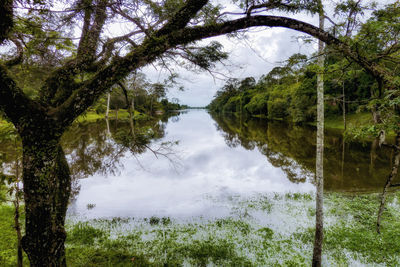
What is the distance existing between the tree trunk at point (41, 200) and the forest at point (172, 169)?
2cm

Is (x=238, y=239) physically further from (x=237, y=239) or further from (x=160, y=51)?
(x=160, y=51)

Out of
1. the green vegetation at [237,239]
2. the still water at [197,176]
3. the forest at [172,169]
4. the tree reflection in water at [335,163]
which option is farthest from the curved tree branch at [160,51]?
the tree reflection in water at [335,163]

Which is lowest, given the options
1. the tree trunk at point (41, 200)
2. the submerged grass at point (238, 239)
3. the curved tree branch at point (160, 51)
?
the submerged grass at point (238, 239)

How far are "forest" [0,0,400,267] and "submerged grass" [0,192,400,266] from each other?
0.05 meters

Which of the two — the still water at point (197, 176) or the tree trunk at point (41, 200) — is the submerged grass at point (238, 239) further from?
the tree trunk at point (41, 200)

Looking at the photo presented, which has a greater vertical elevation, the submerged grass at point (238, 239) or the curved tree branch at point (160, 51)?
the curved tree branch at point (160, 51)

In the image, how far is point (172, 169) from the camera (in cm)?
1602

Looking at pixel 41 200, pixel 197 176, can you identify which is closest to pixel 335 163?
pixel 197 176

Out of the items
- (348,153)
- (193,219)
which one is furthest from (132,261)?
(348,153)

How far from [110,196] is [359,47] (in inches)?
455

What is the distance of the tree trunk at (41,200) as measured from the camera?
2736mm

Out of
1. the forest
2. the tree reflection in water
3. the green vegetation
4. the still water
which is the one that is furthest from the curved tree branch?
the tree reflection in water

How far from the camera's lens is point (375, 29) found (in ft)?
11.3

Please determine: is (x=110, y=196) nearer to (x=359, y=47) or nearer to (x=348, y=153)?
(x=359, y=47)
